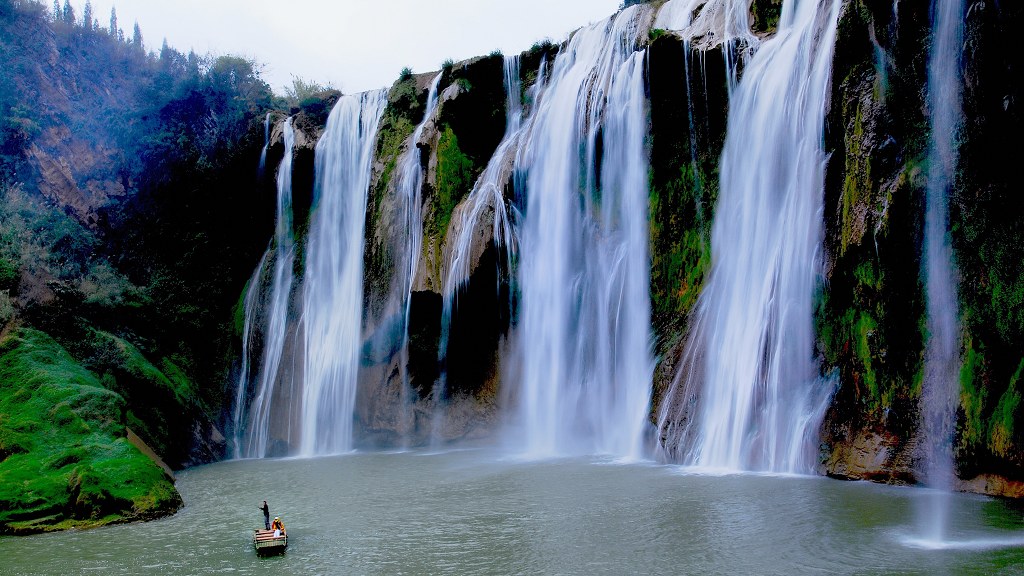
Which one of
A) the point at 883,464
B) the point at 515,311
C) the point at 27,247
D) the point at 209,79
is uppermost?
the point at 209,79

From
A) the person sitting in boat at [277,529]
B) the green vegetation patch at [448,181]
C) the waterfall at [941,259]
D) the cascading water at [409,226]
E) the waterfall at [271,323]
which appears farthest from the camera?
the waterfall at [271,323]

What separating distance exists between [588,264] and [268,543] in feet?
37.5

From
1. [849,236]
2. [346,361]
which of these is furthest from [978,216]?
[346,361]

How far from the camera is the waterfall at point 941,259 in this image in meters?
10.7

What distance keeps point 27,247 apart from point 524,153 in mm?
13475

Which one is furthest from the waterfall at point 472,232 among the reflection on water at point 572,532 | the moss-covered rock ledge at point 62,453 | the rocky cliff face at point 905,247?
the rocky cliff face at point 905,247

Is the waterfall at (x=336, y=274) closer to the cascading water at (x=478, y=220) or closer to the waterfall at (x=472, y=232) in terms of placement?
the waterfall at (x=472, y=232)

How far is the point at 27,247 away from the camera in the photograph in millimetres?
20578

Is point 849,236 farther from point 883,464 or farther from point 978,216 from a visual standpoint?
point 883,464

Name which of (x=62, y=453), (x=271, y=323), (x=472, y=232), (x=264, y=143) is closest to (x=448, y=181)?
(x=472, y=232)

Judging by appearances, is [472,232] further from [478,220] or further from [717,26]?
[717,26]

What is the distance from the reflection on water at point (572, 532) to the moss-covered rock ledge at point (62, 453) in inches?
22.8

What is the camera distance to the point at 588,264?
18.6 m

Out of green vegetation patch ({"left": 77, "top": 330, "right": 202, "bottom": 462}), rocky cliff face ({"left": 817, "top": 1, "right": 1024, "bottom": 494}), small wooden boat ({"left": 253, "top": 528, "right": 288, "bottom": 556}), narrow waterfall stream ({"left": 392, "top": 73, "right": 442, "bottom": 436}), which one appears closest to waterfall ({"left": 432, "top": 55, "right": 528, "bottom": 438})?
narrow waterfall stream ({"left": 392, "top": 73, "right": 442, "bottom": 436})
